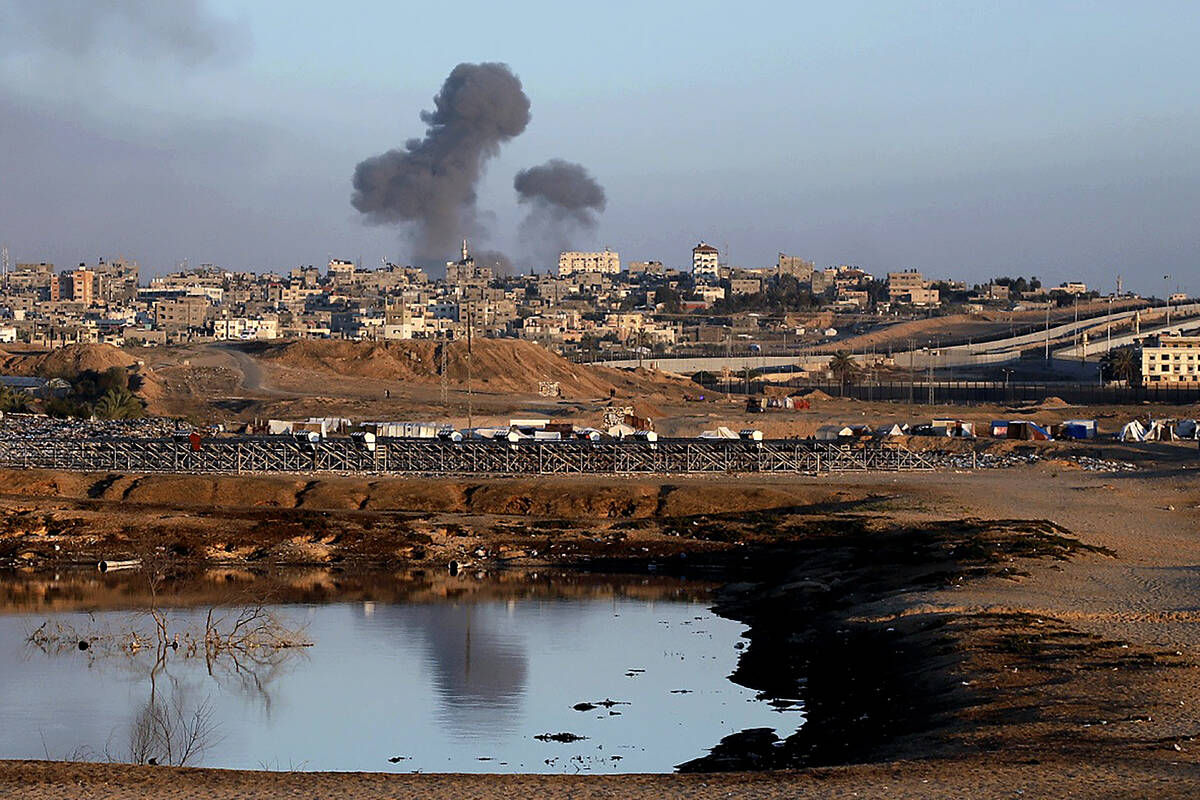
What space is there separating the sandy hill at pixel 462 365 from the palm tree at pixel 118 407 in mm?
31454

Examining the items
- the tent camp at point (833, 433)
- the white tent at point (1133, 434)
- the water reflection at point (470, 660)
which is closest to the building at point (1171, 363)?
the white tent at point (1133, 434)

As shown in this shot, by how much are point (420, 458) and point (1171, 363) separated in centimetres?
9720

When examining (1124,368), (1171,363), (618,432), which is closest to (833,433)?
(618,432)

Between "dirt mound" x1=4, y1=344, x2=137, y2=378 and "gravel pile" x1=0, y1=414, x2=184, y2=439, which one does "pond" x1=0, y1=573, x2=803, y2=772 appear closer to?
"gravel pile" x1=0, y1=414, x2=184, y2=439

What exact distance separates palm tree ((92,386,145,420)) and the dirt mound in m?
26.4

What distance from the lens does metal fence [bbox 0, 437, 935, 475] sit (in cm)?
5934

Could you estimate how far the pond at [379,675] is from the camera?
2452 cm

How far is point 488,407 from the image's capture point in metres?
97.8

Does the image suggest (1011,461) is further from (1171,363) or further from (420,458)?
(1171,363)

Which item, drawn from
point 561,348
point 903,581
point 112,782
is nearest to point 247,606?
point 903,581

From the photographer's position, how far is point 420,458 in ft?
200

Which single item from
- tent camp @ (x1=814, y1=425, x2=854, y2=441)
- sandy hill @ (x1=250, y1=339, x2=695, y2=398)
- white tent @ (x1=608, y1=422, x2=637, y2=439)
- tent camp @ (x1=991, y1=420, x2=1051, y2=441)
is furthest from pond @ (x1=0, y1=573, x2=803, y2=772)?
sandy hill @ (x1=250, y1=339, x2=695, y2=398)

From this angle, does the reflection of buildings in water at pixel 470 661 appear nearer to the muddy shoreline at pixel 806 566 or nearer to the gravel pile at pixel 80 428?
the muddy shoreline at pixel 806 566

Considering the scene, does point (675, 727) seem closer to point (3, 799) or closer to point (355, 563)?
point (3, 799)
